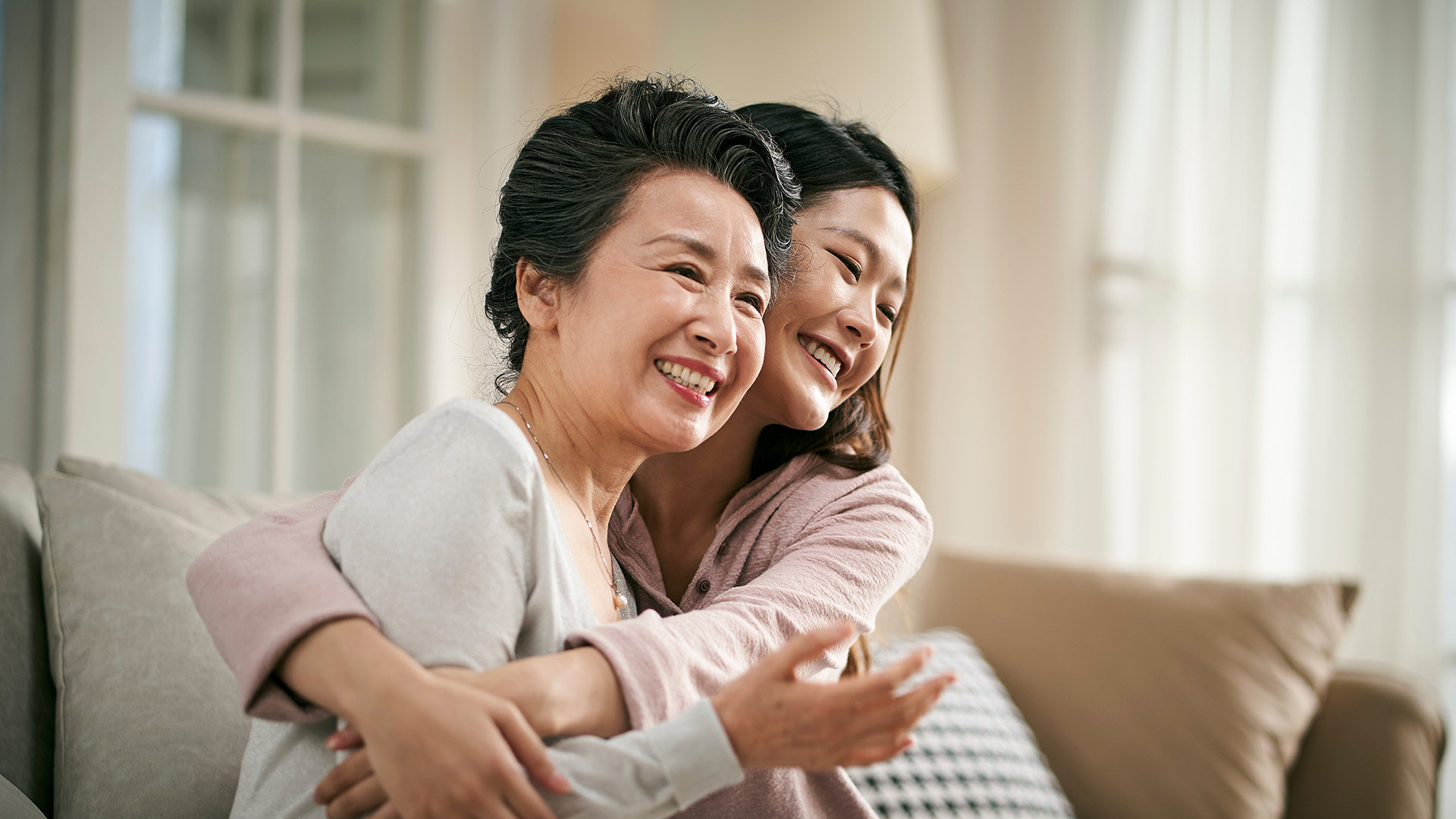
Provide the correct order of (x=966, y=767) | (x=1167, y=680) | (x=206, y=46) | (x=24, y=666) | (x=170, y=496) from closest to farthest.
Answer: (x=24, y=666), (x=170, y=496), (x=966, y=767), (x=1167, y=680), (x=206, y=46)

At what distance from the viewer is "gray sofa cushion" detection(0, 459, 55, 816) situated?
1.10 meters

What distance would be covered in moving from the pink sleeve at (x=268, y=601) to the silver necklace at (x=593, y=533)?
22 cm

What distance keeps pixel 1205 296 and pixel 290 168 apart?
253 cm

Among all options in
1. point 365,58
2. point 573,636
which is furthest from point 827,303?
point 365,58

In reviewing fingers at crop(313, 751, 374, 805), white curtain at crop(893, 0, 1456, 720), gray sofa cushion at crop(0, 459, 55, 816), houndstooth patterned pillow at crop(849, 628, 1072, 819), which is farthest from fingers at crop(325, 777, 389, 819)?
white curtain at crop(893, 0, 1456, 720)

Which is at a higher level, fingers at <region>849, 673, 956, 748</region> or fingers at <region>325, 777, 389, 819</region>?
fingers at <region>849, 673, 956, 748</region>

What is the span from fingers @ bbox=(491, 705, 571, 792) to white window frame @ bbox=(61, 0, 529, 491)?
1741 millimetres

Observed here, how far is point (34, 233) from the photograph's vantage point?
7.43ft

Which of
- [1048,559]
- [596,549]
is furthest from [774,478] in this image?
[1048,559]

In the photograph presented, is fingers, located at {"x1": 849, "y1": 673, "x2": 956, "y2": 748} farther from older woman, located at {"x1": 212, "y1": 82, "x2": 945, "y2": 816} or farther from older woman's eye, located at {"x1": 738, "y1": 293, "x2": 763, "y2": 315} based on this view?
older woman's eye, located at {"x1": 738, "y1": 293, "x2": 763, "y2": 315}

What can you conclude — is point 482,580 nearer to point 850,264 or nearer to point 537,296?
point 537,296

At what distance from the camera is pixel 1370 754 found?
1.65 metres

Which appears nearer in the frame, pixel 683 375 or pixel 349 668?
pixel 349 668

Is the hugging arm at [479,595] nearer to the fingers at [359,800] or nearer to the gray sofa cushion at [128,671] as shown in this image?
the fingers at [359,800]
